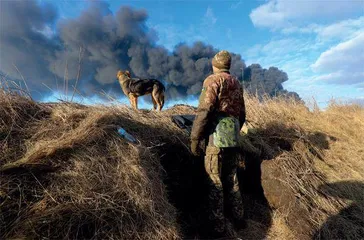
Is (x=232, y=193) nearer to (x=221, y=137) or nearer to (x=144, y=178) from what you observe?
(x=221, y=137)

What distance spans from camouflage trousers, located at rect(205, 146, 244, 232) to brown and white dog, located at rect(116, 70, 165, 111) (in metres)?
5.57

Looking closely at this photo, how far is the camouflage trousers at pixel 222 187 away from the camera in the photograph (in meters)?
4.09

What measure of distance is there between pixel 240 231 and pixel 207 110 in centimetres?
183

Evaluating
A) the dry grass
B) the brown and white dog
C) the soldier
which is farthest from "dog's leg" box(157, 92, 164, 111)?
the soldier

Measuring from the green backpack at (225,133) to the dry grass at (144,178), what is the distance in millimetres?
590

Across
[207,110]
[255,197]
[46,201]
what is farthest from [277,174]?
[46,201]

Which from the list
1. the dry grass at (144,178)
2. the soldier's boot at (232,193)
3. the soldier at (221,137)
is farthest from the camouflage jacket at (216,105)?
the dry grass at (144,178)

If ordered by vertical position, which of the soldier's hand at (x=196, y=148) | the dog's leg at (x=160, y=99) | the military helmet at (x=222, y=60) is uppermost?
the dog's leg at (x=160, y=99)

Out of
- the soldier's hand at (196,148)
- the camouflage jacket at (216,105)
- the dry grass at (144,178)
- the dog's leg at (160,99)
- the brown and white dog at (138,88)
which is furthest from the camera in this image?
the dog's leg at (160,99)

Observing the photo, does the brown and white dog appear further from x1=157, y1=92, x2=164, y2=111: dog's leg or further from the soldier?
the soldier

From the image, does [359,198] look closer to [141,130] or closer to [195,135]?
[195,135]

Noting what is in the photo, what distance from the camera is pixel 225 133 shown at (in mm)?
4188

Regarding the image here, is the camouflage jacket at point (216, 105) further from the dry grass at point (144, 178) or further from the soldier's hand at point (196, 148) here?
the dry grass at point (144, 178)

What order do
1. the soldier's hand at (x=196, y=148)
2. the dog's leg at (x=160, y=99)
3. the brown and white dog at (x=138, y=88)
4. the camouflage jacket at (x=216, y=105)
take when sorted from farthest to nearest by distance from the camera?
the dog's leg at (x=160, y=99) → the brown and white dog at (x=138, y=88) → the soldier's hand at (x=196, y=148) → the camouflage jacket at (x=216, y=105)
